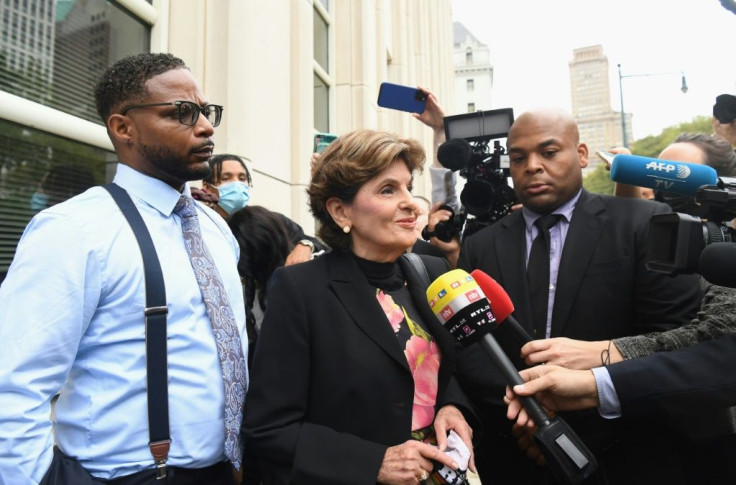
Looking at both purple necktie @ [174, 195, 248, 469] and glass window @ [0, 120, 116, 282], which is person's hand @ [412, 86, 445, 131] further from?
glass window @ [0, 120, 116, 282]

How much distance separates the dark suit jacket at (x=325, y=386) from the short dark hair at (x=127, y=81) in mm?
756

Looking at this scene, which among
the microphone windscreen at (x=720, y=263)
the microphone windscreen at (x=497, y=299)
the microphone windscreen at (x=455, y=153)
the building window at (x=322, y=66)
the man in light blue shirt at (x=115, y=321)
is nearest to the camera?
the microphone windscreen at (x=720, y=263)

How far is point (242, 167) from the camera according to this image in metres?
3.53

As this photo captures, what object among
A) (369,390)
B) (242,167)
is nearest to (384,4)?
(242,167)

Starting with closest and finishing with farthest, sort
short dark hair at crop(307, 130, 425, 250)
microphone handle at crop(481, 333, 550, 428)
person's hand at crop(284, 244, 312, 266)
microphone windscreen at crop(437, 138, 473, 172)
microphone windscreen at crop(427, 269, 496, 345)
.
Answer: microphone handle at crop(481, 333, 550, 428)
microphone windscreen at crop(427, 269, 496, 345)
short dark hair at crop(307, 130, 425, 250)
microphone windscreen at crop(437, 138, 473, 172)
person's hand at crop(284, 244, 312, 266)

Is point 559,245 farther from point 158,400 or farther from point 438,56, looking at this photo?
point 438,56

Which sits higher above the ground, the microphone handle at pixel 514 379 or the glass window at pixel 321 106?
the glass window at pixel 321 106

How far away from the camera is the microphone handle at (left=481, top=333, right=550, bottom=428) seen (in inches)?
55.0

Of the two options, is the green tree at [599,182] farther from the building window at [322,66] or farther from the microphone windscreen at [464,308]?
the microphone windscreen at [464,308]

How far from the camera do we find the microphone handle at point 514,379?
1.40 m

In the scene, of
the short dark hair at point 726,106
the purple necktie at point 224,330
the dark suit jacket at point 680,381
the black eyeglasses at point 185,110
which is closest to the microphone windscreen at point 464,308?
the dark suit jacket at point 680,381

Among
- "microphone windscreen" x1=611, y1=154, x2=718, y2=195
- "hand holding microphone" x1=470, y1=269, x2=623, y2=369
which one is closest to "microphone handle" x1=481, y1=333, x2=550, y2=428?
"hand holding microphone" x1=470, y1=269, x2=623, y2=369

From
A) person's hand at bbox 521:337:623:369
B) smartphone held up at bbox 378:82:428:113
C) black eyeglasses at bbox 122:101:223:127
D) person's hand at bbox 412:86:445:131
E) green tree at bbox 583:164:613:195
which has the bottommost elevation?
person's hand at bbox 521:337:623:369

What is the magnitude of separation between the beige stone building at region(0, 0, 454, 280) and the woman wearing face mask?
0.87 metres
